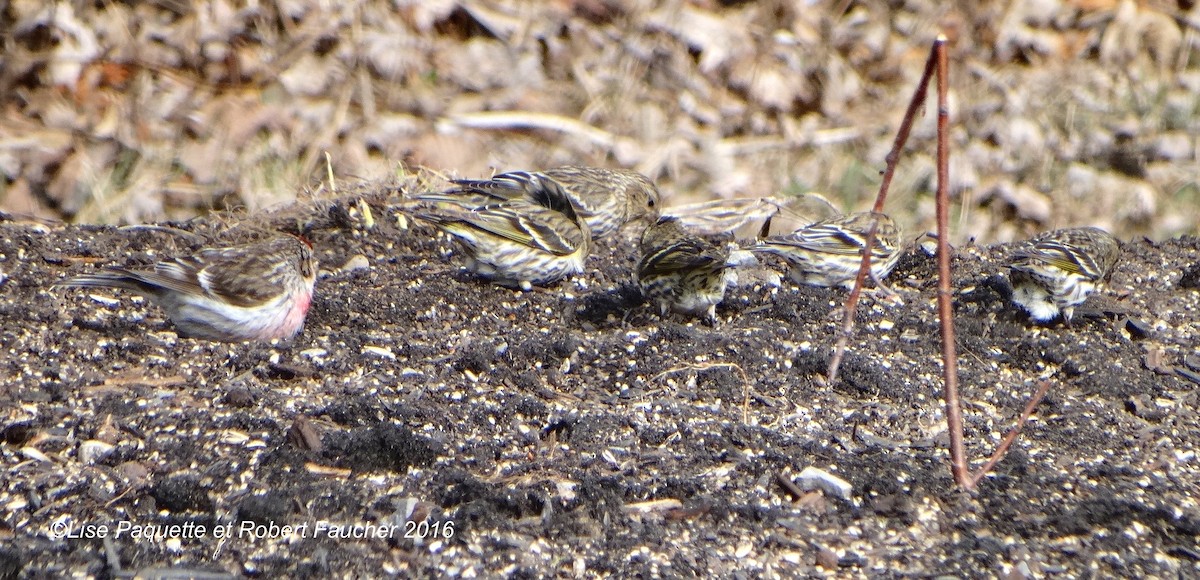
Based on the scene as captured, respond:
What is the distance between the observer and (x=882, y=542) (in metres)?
3.58

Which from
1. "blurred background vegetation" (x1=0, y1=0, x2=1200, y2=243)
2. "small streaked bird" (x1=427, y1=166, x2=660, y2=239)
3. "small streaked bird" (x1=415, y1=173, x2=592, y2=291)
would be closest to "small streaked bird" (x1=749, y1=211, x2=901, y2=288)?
"small streaked bird" (x1=415, y1=173, x2=592, y2=291)

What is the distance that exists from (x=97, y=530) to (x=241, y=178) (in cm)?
528

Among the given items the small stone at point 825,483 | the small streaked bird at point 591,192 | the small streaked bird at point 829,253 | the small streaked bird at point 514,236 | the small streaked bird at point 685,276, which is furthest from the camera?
the small streaked bird at point 591,192

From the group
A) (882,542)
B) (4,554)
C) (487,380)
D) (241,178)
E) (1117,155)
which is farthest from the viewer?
(1117,155)

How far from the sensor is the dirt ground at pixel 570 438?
136 inches

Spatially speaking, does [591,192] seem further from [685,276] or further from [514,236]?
[685,276]

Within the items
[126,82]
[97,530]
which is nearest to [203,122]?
[126,82]

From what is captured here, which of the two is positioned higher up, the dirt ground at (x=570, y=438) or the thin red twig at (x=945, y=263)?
the thin red twig at (x=945, y=263)

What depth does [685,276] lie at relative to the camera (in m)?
5.43

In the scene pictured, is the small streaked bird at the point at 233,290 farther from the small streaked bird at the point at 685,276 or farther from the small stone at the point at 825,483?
the small stone at the point at 825,483

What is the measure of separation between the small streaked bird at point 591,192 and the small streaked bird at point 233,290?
1.56 meters

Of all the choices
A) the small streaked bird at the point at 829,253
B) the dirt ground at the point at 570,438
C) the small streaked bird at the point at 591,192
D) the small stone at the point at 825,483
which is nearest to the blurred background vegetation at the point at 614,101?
the small streaked bird at the point at 591,192

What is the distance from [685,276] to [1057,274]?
1603 mm

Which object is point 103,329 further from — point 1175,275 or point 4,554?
point 1175,275
